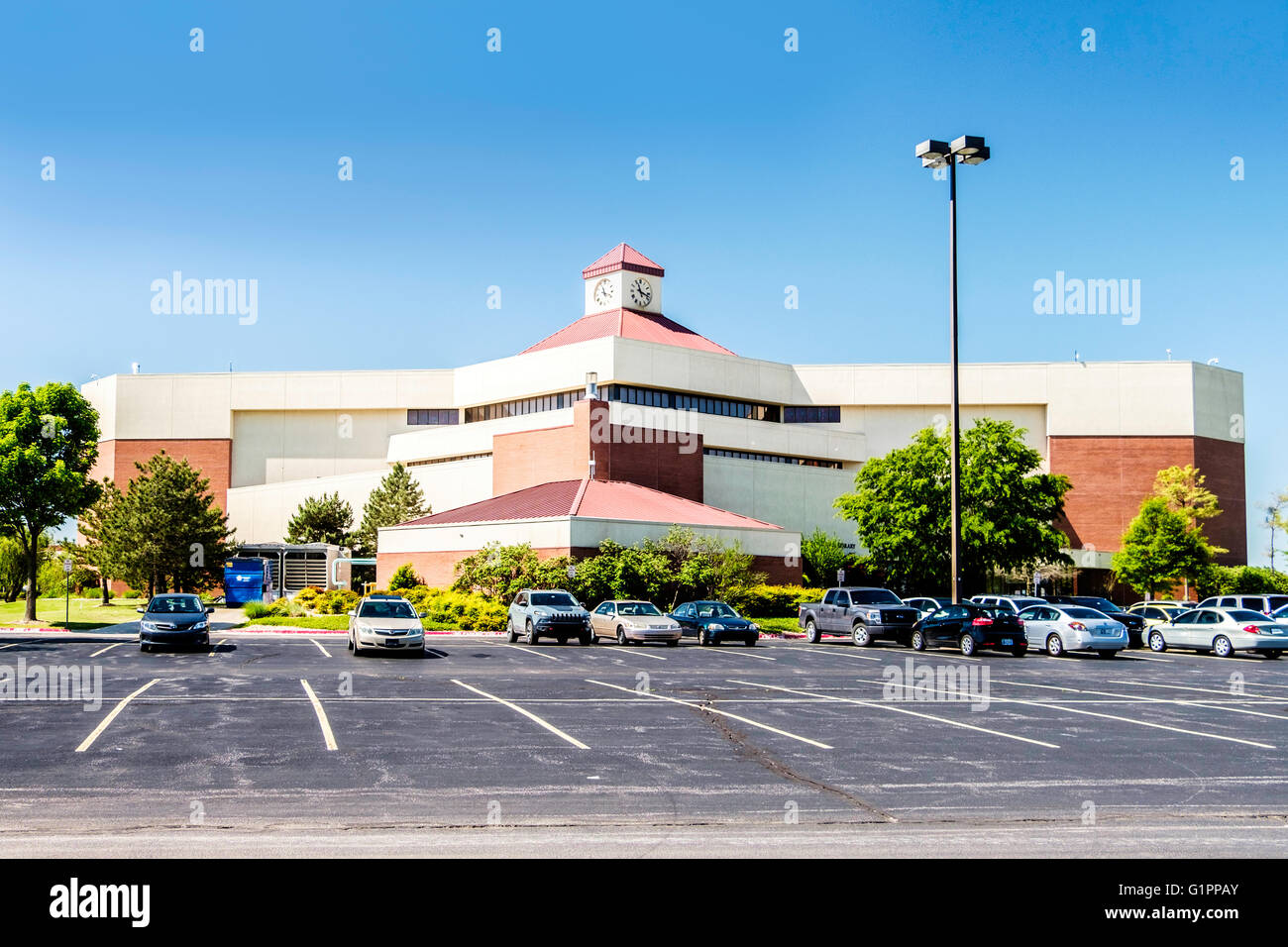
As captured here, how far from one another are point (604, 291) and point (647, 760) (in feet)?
213

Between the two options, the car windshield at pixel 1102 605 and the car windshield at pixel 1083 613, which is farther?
the car windshield at pixel 1102 605

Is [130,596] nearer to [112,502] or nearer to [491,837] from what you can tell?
[112,502]

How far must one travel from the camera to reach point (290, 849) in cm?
789

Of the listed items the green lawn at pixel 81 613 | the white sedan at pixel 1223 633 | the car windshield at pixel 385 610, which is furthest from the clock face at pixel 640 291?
the car windshield at pixel 385 610

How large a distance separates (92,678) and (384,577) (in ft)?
110

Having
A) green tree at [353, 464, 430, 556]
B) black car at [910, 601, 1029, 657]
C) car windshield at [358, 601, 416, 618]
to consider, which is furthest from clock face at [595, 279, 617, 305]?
car windshield at [358, 601, 416, 618]

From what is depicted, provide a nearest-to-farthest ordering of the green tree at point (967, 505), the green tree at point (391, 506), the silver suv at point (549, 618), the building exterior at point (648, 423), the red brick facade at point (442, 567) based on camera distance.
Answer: the silver suv at point (549, 618) → the green tree at point (967, 505) → the red brick facade at point (442, 567) → the building exterior at point (648, 423) → the green tree at point (391, 506)

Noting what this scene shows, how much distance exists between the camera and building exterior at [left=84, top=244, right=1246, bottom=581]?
201ft

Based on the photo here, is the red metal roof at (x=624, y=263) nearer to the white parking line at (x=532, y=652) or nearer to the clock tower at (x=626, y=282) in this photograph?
the clock tower at (x=626, y=282)

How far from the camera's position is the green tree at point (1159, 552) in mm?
A: 59656

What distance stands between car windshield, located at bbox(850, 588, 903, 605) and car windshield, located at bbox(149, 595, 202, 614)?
1964cm

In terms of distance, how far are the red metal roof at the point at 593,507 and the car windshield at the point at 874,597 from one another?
14815mm

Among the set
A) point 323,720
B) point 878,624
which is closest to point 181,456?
point 878,624
